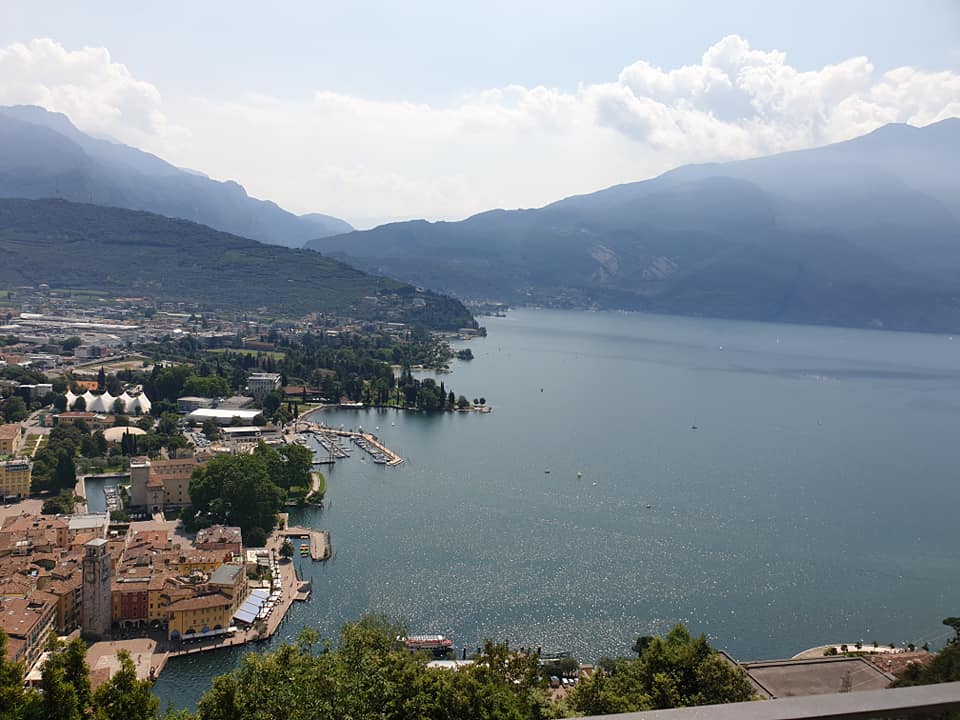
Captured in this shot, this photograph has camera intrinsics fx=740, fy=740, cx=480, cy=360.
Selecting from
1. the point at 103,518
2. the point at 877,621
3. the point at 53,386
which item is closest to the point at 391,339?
the point at 53,386

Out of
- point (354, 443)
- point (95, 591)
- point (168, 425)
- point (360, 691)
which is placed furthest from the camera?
point (354, 443)

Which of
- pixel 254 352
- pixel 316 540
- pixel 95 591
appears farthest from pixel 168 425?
pixel 254 352

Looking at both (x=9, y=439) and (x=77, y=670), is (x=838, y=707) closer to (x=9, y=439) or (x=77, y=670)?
(x=77, y=670)

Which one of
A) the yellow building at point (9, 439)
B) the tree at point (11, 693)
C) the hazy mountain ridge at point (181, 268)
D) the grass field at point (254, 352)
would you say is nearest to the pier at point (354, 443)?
the yellow building at point (9, 439)

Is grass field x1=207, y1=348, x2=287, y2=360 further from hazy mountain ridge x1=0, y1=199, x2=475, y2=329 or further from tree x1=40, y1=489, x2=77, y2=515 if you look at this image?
tree x1=40, y1=489, x2=77, y2=515

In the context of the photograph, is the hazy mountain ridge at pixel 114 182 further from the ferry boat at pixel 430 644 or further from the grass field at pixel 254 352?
the ferry boat at pixel 430 644

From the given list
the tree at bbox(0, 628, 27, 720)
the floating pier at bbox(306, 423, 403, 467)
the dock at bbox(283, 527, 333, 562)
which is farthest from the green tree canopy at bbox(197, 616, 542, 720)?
the floating pier at bbox(306, 423, 403, 467)

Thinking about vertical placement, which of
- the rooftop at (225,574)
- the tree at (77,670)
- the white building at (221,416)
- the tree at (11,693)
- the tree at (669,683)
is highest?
the tree at (11,693)
